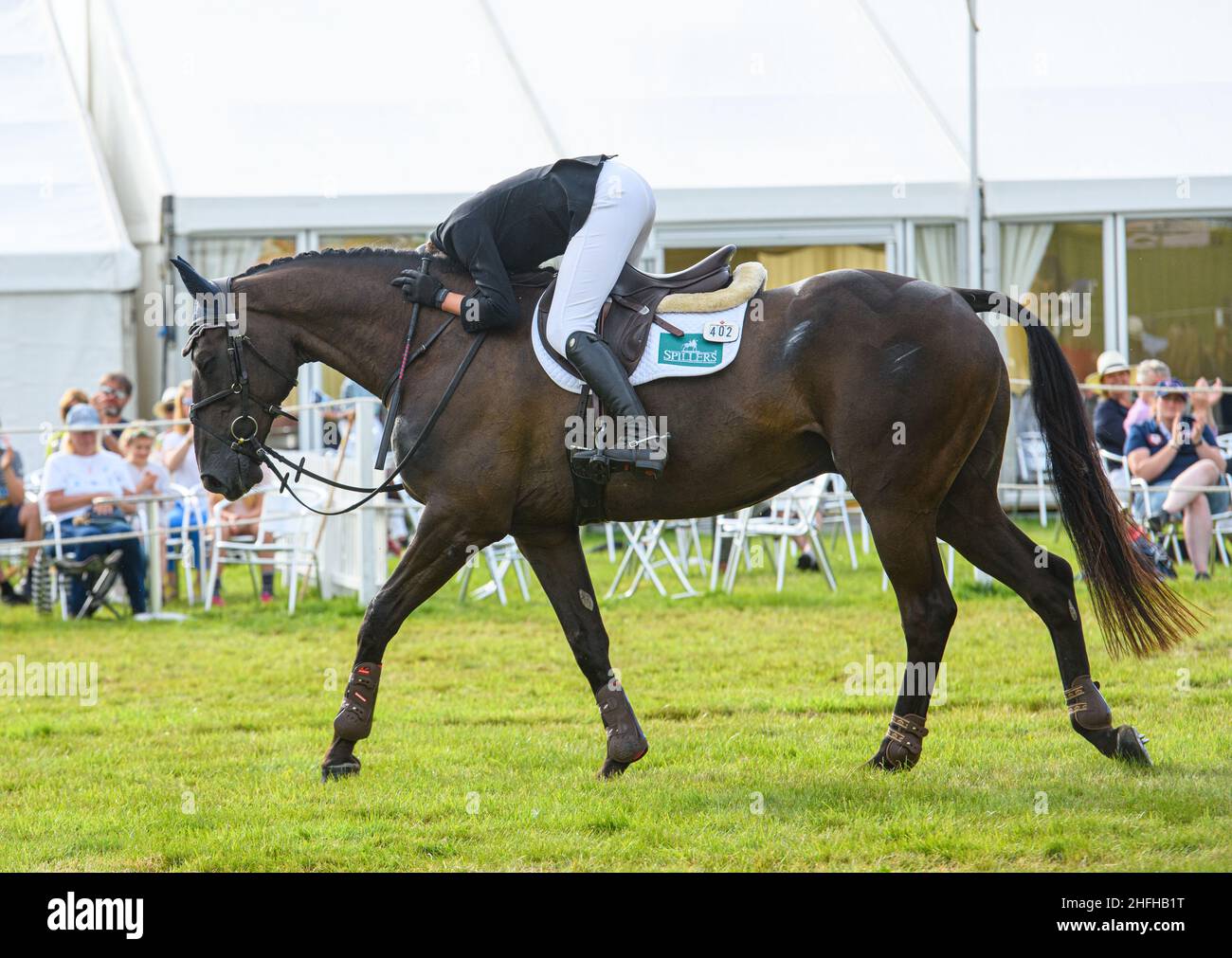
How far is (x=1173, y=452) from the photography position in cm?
1214

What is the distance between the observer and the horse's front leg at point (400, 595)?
5.95 m

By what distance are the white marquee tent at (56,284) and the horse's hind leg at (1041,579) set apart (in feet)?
39.1

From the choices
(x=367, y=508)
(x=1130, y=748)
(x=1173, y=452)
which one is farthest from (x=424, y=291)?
(x=1173, y=452)

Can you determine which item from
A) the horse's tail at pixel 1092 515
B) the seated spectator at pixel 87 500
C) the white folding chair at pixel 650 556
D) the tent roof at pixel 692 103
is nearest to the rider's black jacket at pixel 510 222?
the horse's tail at pixel 1092 515

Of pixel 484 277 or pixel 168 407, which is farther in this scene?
pixel 168 407

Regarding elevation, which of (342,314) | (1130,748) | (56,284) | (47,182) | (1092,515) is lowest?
(1130,748)

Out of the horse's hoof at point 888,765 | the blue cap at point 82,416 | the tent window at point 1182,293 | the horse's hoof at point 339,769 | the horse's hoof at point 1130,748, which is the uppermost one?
the tent window at point 1182,293

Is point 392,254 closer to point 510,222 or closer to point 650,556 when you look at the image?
point 510,222

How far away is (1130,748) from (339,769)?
314 centimetres

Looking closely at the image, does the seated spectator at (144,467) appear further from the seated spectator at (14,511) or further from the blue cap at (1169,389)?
the blue cap at (1169,389)

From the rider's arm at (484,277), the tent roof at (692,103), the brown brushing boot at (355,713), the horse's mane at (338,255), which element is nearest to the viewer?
the rider's arm at (484,277)

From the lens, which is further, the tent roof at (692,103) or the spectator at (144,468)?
the tent roof at (692,103)
